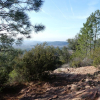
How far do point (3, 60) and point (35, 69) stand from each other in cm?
244

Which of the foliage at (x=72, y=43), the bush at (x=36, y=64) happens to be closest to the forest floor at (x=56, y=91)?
the bush at (x=36, y=64)

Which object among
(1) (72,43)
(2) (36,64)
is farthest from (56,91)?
(1) (72,43)

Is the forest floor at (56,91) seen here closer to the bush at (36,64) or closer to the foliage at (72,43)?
the bush at (36,64)

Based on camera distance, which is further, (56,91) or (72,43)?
(72,43)

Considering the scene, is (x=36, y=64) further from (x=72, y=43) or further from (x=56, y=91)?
(x=72, y=43)

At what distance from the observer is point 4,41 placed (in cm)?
407

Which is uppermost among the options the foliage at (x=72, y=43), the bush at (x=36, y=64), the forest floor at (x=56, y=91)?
the foliage at (x=72, y=43)

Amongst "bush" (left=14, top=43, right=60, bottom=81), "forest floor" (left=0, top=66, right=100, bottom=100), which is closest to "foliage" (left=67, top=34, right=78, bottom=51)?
"forest floor" (left=0, top=66, right=100, bottom=100)

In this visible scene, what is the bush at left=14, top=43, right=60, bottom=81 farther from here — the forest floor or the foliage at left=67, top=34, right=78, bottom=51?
the foliage at left=67, top=34, right=78, bottom=51

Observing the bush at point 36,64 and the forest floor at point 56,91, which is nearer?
the forest floor at point 56,91

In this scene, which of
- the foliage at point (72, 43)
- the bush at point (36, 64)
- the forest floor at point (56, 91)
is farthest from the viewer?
the foliage at point (72, 43)

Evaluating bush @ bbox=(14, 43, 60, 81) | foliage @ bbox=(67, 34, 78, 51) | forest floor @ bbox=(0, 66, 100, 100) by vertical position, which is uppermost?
foliage @ bbox=(67, 34, 78, 51)

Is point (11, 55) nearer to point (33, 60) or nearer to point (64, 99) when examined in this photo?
point (33, 60)

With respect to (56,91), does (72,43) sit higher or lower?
higher
